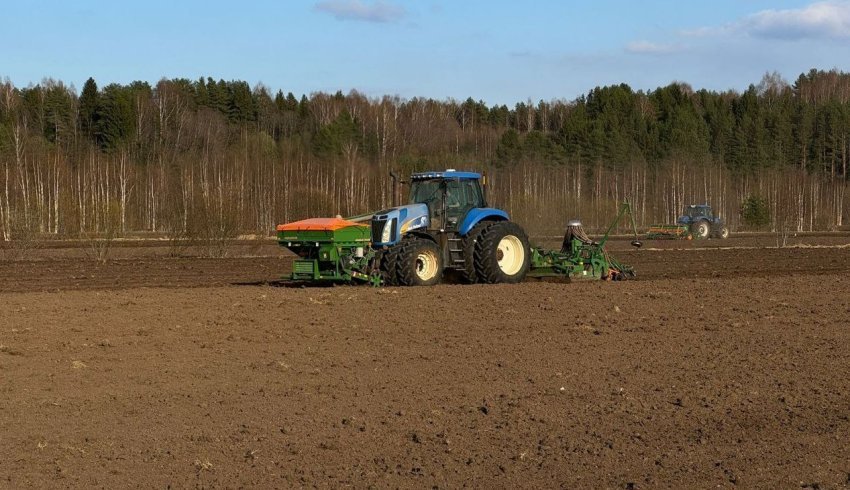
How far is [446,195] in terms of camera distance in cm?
2116

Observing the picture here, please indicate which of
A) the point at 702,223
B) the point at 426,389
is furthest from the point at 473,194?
the point at 702,223

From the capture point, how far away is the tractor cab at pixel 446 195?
21.1m

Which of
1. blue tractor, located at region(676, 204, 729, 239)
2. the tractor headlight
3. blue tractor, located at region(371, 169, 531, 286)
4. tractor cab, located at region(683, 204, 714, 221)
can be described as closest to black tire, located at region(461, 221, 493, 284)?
blue tractor, located at region(371, 169, 531, 286)

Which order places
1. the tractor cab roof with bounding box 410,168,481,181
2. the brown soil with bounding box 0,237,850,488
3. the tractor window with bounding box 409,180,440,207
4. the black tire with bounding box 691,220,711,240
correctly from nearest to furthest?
the brown soil with bounding box 0,237,850,488 < the tractor cab roof with bounding box 410,168,481,181 < the tractor window with bounding box 409,180,440,207 < the black tire with bounding box 691,220,711,240

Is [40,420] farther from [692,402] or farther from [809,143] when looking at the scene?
[809,143]

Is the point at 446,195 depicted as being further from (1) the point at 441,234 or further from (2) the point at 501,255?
(2) the point at 501,255

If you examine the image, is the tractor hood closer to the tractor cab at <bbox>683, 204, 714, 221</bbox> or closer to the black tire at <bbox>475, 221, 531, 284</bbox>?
the black tire at <bbox>475, 221, 531, 284</bbox>

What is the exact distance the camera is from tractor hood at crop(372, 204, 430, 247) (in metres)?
20.5

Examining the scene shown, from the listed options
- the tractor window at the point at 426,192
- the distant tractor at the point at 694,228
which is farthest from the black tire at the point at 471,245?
the distant tractor at the point at 694,228

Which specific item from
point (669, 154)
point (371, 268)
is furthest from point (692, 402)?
point (669, 154)

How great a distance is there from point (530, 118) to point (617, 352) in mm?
107670

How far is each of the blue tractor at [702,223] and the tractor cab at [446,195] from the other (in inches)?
1485

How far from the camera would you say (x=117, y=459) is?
27.3 ft

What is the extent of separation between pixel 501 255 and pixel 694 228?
1477 inches
